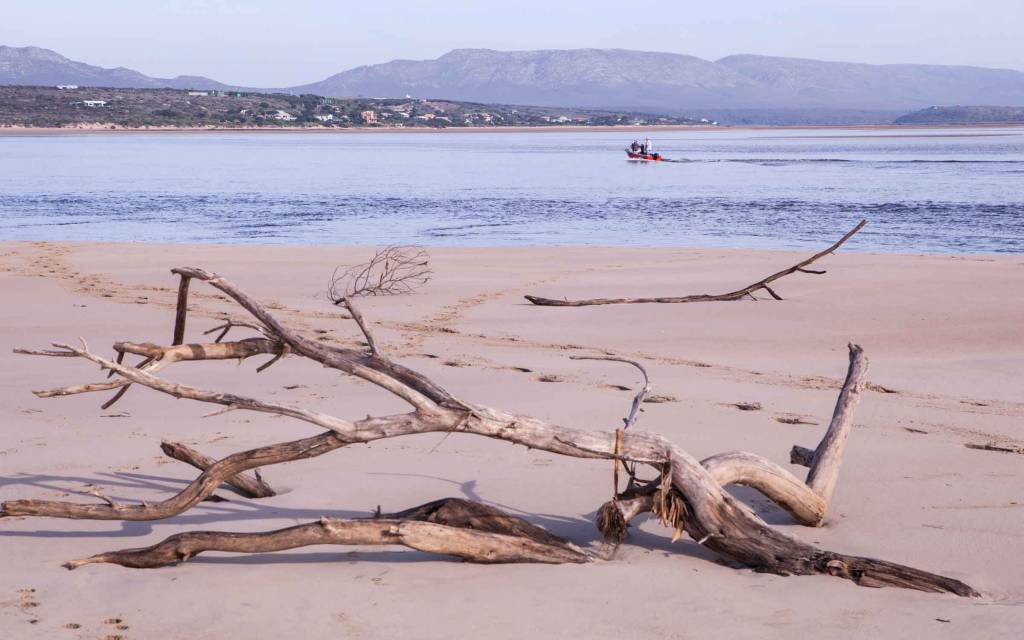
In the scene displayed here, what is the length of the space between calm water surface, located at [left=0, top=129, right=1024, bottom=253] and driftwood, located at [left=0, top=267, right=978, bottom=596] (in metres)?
14.7

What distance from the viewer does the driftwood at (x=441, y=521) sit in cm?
376

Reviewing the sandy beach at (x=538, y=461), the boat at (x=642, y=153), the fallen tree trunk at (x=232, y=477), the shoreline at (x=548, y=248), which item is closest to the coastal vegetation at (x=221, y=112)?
the boat at (x=642, y=153)

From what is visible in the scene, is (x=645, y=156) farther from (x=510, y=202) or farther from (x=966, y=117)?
(x=966, y=117)

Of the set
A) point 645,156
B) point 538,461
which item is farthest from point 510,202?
point 645,156

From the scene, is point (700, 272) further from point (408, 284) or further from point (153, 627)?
point (153, 627)

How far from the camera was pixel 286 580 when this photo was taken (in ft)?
12.6

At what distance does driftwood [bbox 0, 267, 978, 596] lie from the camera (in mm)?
3764

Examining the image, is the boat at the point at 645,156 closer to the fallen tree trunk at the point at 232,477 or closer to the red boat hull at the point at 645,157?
the red boat hull at the point at 645,157

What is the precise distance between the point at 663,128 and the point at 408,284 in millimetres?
126399

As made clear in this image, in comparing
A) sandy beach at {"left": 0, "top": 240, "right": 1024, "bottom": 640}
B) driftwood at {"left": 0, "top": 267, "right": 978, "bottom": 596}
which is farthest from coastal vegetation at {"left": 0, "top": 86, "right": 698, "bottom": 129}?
driftwood at {"left": 0, "top": 267, "right": 978, "bottom": 596}

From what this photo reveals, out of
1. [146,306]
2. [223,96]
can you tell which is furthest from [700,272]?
[223,96]

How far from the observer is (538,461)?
5375mm

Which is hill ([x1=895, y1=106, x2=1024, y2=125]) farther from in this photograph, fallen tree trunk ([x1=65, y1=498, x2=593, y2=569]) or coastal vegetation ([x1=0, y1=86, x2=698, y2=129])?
fallen tree trunk ([x1=65, y1=498, x2=593, y2=569])

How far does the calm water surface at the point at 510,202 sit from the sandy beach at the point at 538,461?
25.7ft
